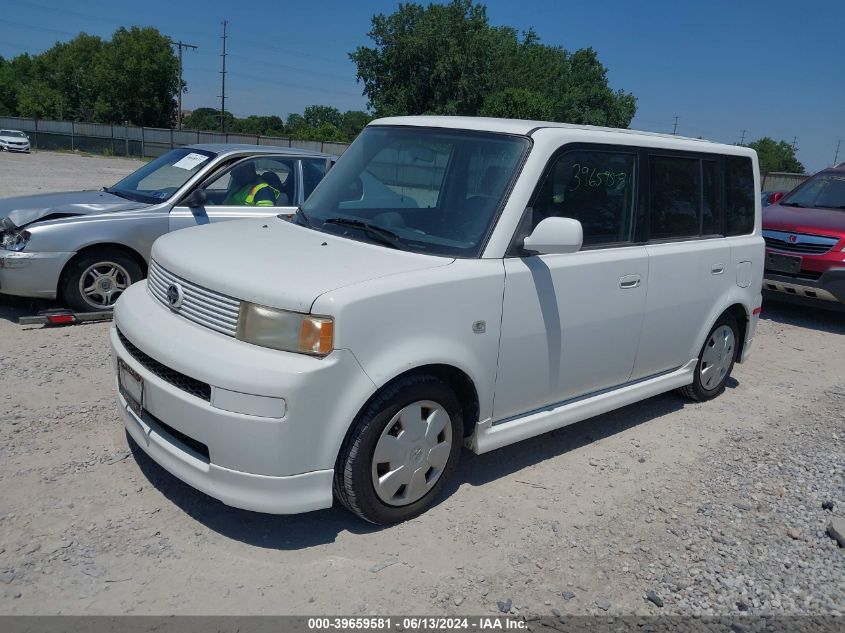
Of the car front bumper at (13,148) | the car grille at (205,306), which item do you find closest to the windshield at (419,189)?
the car grille at (205,306)

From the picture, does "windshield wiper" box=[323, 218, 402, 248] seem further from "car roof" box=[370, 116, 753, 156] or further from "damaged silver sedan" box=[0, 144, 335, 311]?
"damaged silver sedan" box=[0, 144, 335, 311]

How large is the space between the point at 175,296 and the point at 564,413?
2309 mm

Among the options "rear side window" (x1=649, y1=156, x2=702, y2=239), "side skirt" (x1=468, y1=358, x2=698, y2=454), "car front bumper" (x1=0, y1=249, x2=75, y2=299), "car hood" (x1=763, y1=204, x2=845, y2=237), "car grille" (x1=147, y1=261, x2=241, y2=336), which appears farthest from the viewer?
"car hood" (x1=763, y1=204, x2=845, y2=237)

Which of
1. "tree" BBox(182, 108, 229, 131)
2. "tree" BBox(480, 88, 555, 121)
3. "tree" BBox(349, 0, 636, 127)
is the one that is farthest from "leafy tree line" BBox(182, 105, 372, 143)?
"tree" BBox(480, 88, 555, 121)

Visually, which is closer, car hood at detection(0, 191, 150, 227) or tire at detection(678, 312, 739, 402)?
tire at detection(678, 312, 739, 402)

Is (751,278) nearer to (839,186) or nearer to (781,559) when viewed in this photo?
(781,559)

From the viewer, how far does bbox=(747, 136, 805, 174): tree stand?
276 feet

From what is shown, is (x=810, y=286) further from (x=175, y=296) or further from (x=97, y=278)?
(x=97, y=278)

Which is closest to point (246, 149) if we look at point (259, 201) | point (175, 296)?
point (259, 201)

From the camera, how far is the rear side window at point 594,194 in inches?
156

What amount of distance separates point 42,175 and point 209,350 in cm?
2563

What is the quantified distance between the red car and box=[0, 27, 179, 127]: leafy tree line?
77.0 m

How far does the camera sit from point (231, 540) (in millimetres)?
3381

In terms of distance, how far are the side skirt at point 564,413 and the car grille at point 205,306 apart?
4.71 feet
